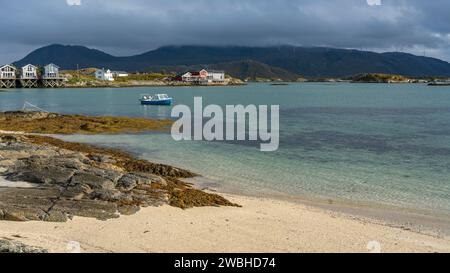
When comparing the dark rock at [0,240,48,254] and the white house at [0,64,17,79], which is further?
the white house at [0,64,17,79]

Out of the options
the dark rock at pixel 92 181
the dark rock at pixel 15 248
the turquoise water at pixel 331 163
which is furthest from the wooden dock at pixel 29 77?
the dark rock at pixel 15 248

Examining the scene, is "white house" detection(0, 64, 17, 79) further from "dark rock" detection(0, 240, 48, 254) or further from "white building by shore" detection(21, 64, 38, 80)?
"dark rock" detection(0, 240, 48, 254)

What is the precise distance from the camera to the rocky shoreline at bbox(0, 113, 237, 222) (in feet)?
53.0

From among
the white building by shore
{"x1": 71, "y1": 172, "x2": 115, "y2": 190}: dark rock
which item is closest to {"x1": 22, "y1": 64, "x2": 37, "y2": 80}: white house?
the white building by shore

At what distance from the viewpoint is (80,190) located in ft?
59.4

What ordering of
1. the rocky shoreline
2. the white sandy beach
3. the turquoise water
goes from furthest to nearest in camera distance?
the turquoise water
the rocky shoreline
the white sandy beach

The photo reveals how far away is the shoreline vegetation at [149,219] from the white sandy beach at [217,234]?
3 cm

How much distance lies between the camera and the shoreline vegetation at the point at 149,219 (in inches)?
544

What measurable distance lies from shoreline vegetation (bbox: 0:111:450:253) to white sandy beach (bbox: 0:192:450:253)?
0.03 metres

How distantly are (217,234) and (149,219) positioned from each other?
260 cm

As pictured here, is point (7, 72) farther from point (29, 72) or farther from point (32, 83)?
point (32, 83)

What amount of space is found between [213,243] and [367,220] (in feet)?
21.8
